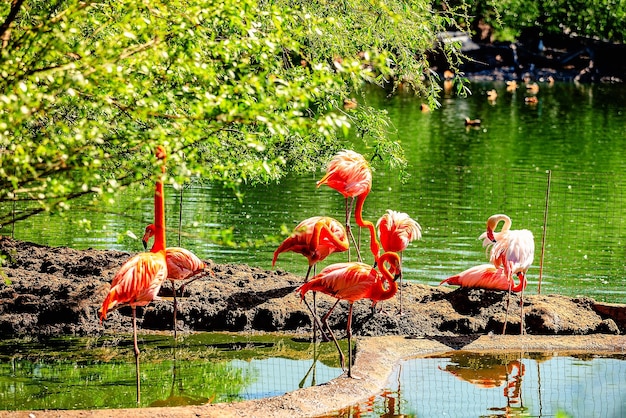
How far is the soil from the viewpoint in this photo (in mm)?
9992

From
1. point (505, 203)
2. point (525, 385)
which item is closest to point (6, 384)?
point (525, 385)

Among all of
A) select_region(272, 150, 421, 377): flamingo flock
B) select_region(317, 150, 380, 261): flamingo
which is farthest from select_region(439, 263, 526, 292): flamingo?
select_region(317, 150, 380, 261): flamingo

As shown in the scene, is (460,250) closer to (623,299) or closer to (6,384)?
(623,299)

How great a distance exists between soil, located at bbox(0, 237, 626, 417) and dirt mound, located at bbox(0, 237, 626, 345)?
11 mm

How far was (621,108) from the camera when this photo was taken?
3881 centimetres

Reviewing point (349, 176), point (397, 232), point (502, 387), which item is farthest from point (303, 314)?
point (502, 387)

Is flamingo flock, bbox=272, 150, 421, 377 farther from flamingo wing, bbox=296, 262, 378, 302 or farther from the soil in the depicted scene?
the soil

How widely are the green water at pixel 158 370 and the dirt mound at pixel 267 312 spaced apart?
32cm

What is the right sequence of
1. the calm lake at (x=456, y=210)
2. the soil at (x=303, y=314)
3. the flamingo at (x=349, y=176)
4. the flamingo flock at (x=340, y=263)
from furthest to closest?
the calm lake at (x=456, y=210)
the flamingo at (x=349, y=176)
the soil at (x=303, y=314)
the flamingo flock at (x=340, y=263)

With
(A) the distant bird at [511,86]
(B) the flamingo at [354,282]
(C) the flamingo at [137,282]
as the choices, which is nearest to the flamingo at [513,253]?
(B) the flamingo at [354,282]

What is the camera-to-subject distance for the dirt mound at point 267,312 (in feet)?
33.7

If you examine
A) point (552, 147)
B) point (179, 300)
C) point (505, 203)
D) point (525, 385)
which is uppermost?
point (552, 147)

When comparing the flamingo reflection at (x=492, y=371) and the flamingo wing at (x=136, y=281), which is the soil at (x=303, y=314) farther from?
the flamingo wing at (x=136, y=281)

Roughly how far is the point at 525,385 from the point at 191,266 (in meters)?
3.47
